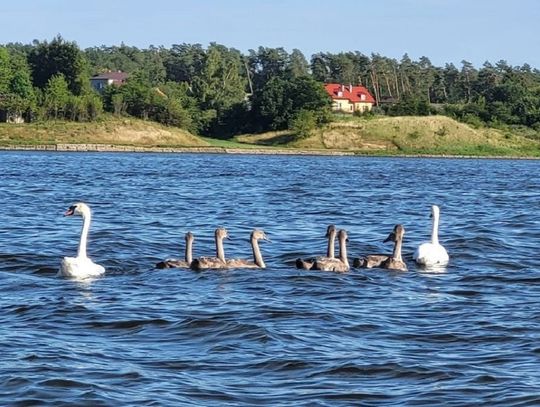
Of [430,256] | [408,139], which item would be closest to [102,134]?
[408,139]

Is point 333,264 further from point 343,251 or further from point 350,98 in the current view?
point 350,98

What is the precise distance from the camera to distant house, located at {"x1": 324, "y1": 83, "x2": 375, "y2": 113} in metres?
168

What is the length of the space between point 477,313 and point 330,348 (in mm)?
3653

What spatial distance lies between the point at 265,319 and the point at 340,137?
4391 inches

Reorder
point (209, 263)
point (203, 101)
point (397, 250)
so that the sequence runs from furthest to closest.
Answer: point (203, 101)
point (397, 250)
point (209, 263)

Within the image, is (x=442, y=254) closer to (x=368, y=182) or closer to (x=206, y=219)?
(x=206, y=219)

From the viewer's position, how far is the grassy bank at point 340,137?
4638 inches

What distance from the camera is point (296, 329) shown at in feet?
50.3


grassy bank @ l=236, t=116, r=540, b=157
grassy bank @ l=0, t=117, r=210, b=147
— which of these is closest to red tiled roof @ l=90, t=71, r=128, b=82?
grassy bank @ l=0, t=117, r=210, b=147

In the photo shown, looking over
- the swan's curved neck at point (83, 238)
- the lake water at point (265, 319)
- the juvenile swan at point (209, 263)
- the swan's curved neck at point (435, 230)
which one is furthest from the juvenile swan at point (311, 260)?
the swan's curved neck at point (83, 238)

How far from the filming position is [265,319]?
16.0m

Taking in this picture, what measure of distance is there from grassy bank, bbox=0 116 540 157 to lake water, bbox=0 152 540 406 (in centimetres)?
8498

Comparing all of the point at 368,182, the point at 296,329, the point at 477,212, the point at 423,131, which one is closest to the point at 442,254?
the point at 296,329

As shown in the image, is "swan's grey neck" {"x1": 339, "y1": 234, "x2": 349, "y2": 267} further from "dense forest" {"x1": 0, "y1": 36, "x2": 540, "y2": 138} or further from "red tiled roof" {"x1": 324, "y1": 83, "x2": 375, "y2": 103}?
"red tiled roof" {"x1": 324, "y1": 83, "x2": 375, "y2": 103}
